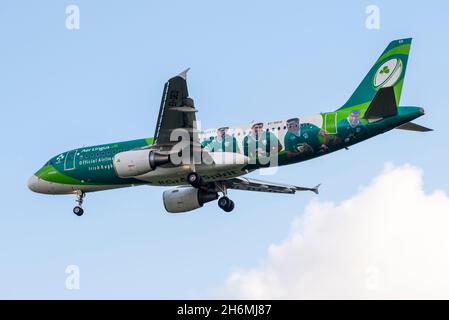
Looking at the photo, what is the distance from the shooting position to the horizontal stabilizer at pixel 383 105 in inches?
1433

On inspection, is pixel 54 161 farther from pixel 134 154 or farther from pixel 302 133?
pixel 302 133

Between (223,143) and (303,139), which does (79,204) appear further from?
(303,139)

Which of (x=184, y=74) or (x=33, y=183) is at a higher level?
(x=184, y=74)

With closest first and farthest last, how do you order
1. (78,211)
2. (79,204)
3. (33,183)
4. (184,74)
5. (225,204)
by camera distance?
(184,74), (225,204), (78,211), (79,204), (33,183)

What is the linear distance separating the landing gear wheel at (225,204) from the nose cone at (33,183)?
9.79m

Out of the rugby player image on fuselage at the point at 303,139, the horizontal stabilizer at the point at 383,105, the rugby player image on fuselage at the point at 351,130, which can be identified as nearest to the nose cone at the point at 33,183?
the rugby player image on fuselage at the point at 303,139

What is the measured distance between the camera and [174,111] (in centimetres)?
3734

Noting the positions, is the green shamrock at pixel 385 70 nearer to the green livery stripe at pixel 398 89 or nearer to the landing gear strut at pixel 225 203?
the green livery stripe at pixel 398 89

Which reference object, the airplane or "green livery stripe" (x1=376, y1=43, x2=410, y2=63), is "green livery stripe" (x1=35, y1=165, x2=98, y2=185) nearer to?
the airplane

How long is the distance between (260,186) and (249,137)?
604cm

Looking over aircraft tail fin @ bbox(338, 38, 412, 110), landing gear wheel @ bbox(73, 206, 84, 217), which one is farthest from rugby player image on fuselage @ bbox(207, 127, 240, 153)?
landing gear wheel @ bbox(73, 206, 84, 217)

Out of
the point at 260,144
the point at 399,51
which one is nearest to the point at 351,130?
the point at 260,144
